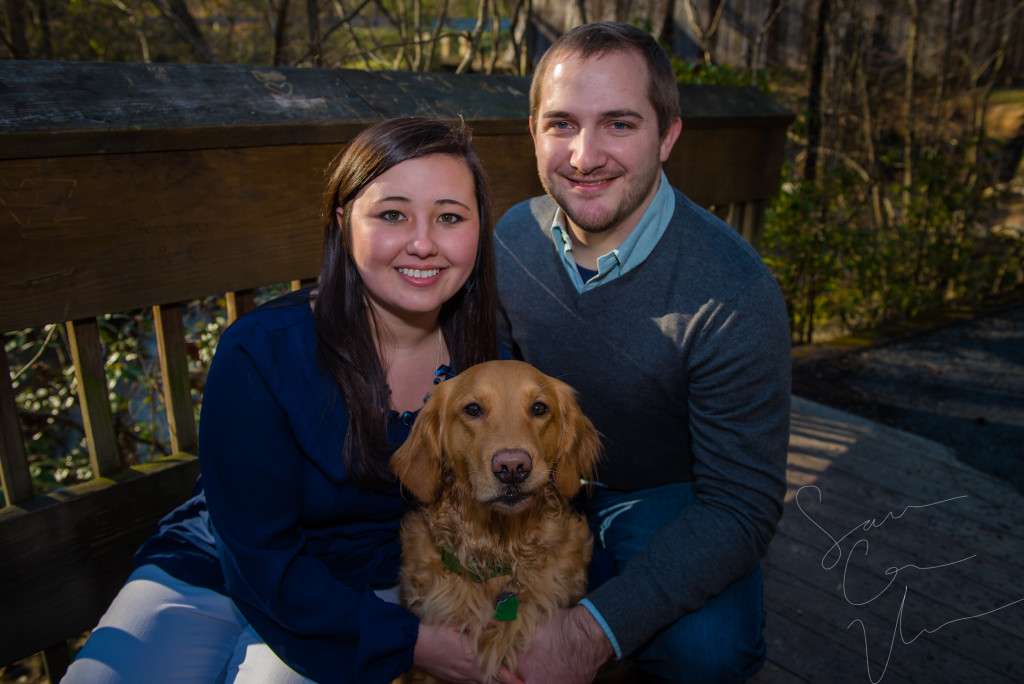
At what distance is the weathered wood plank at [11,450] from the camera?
1.73 meters

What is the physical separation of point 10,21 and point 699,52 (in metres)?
6.59

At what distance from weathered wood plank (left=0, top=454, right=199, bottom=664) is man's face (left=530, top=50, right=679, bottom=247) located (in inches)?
61.4

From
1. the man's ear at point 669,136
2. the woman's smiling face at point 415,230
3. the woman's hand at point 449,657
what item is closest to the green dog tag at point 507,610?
the woman's hand at point 449,657

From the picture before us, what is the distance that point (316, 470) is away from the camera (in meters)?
1.74

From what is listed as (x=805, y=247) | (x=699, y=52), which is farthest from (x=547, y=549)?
(x=699, y=52)

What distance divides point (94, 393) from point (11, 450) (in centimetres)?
24

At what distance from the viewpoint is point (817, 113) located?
5516 mm

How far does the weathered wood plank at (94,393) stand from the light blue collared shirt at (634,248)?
1427mm

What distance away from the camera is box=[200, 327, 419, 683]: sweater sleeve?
1586 mm

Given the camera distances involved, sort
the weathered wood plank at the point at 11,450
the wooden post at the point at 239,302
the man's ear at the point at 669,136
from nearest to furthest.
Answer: the weathered wood plank at the point at 11,450 < the wooden post at the point at 239,302 < the man's ear at the point at 669,136

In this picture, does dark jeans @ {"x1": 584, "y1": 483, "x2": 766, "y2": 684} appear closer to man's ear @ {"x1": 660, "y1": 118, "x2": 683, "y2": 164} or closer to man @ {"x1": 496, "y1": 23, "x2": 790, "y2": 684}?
man @ {"x1": 496, "y1": 23, "x2": 790, "y2": 684}

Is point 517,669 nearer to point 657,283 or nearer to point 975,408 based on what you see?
point 657,283

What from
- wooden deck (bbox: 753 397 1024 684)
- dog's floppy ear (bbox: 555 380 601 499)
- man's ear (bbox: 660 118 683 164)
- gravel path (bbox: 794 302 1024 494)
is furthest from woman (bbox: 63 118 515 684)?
gravel path (bbox: 794 302 1024 494)

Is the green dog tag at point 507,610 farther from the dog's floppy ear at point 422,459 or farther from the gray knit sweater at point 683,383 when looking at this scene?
the dog's floppy ear at point 422,459
